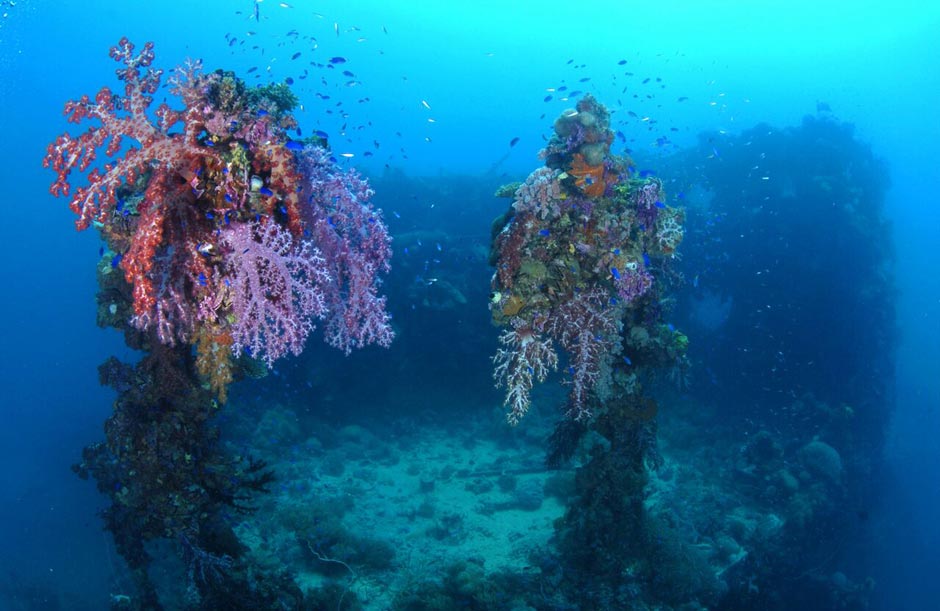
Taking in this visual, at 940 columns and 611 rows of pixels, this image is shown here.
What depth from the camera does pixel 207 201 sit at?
446cm

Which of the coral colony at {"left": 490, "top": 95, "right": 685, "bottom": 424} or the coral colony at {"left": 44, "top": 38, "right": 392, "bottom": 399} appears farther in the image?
the coral colony at {"left": 490, "top": 95, "right": 685, "bottom": 424}

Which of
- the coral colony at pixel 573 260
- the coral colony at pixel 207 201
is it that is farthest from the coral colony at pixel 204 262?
the coral colony at pixel 573 260

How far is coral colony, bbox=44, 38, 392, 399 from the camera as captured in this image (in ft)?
13.7

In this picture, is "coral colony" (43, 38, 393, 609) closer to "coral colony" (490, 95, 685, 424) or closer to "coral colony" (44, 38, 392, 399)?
"coral colony" (44, 38, 392, 399)

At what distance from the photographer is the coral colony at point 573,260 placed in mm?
6750

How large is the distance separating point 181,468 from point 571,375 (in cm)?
536

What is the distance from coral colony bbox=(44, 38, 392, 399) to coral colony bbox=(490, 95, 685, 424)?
279 centimetres

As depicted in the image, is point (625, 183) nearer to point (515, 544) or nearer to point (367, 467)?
point (515, 544)

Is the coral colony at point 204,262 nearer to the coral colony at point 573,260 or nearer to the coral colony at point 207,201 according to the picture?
the coral colony at point 207,201

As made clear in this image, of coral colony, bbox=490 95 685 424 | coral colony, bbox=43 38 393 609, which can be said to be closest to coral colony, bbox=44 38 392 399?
coral colony, bbox=43 38 393 609

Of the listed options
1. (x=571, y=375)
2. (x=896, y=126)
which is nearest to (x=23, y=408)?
(x=571, y=375)

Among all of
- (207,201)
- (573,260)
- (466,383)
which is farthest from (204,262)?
→ (466,383)

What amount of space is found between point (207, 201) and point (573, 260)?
193 inches

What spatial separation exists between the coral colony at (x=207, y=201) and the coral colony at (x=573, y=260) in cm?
279
